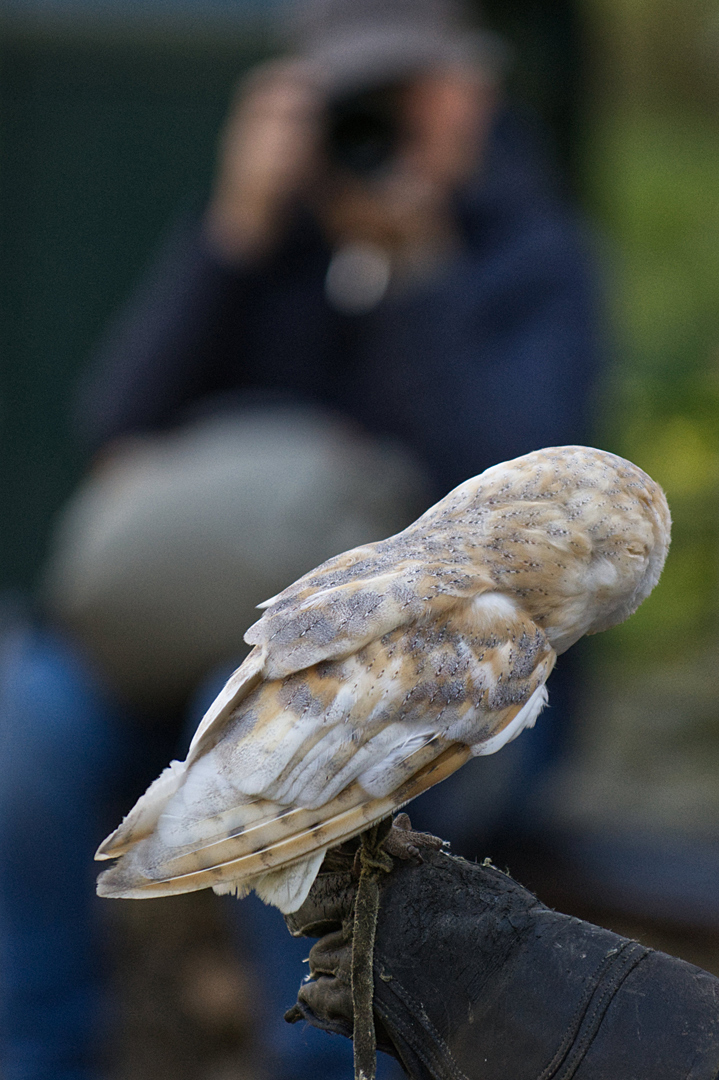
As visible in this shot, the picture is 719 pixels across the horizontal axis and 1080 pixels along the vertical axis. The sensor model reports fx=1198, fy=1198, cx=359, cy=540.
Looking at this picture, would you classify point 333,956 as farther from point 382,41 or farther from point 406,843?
point 382,41

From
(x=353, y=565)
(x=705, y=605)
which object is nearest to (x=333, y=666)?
(x=353, y=565)

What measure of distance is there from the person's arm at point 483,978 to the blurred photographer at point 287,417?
147 centimetres

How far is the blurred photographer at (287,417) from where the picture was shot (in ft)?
8.43

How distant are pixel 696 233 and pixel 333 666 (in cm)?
452

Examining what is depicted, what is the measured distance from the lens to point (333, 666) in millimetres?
990

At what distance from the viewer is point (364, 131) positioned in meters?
3.12

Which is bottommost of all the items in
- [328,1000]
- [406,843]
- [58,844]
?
[58,844]

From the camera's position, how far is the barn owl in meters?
0.95

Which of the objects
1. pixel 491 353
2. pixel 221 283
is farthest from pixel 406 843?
pixel 221 283

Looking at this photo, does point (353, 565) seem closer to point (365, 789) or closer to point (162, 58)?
point (365, 789)

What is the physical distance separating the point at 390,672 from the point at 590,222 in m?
4.28

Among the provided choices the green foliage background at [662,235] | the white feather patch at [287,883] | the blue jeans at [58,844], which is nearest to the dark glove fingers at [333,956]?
the white feather patch at [287,883]

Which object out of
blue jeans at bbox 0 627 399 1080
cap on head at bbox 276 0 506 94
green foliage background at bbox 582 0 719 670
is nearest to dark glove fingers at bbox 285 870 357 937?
blue jeans at bbox 0 627 399 1080

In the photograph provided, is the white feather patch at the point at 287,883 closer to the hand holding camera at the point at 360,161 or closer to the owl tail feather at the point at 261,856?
the owl tail feather at the point at 261,856
